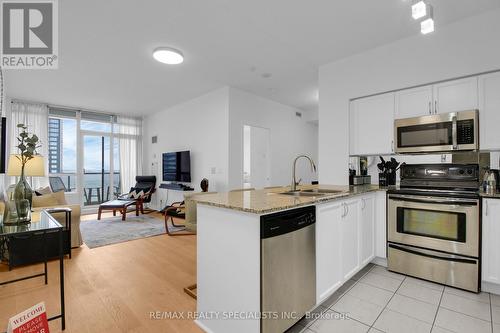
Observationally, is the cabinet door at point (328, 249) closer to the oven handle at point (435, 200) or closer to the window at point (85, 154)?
the oven handle at point (435, 200)

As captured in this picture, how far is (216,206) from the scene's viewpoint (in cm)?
163

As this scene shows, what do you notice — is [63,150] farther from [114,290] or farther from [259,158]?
[114,290]

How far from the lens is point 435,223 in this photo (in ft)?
7.90

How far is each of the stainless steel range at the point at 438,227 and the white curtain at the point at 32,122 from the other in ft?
23.0

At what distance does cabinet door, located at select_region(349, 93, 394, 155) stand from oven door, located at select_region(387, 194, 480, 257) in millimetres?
765

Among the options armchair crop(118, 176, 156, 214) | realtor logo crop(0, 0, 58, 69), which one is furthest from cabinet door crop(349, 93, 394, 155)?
armchair crop(118, 176, 156, 214)

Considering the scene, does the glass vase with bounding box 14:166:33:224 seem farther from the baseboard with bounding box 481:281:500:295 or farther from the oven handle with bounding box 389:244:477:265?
the baseboard with bounding box 481:281:500:295

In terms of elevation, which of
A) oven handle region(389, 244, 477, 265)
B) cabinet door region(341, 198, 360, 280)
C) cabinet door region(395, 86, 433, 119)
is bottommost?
oven handle region(389, 244, 477, 265)

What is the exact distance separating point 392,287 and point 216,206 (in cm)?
197

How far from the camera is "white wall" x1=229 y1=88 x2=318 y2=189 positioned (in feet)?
15.7

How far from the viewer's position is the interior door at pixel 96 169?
6520mm

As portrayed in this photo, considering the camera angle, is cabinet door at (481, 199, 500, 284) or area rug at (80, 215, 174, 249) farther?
area rug at (80, 215, 174, 249)

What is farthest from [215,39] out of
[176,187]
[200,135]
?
[176,187]

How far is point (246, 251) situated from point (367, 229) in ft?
5.81
